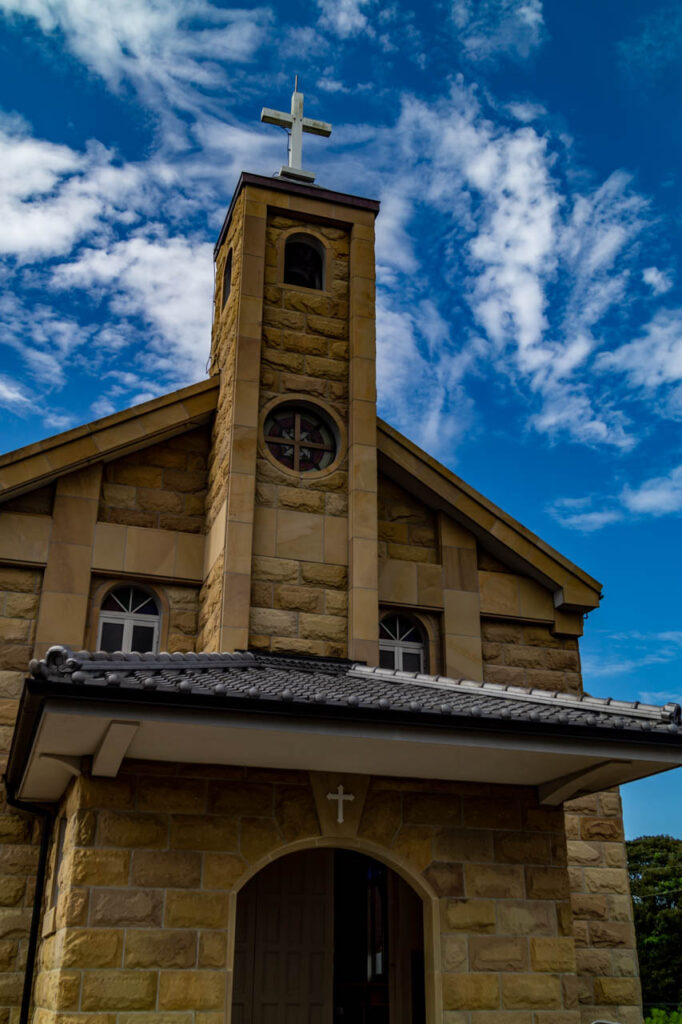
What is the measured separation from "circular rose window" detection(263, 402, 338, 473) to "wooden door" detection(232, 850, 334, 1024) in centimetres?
454

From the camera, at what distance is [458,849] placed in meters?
9.48

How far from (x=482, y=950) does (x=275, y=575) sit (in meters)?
4.34

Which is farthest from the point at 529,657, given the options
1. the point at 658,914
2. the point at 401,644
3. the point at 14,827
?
the point at 658,914

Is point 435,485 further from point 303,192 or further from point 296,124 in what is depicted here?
point 296,124

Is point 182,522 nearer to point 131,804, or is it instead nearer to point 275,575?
point 275,575

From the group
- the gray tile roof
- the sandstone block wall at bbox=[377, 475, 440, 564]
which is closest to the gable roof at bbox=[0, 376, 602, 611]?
the sandstone block wall at bbox=[377, 475, 440, 564]

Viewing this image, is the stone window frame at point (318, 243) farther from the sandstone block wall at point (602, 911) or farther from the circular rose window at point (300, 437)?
the sandstone block wall at point (602, 911)

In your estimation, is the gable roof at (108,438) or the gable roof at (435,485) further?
the gable roof at (435,485)

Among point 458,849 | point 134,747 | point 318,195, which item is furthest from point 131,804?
point 318,195

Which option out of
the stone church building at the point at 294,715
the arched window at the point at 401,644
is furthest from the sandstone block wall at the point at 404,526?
the arched window at the point at 401,644

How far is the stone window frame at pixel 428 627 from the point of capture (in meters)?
12.7

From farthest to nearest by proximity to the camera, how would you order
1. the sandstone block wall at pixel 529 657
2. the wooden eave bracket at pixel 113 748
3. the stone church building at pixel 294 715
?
the sandstone block wall at pixel 529 657 → the stone church building at pixel 294 715 → the wooden eave bracket at pixel 113 748

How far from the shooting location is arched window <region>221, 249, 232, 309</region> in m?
14.1

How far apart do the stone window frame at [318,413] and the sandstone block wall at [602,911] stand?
190 inches
